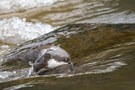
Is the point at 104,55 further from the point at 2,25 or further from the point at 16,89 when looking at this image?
the point at 2,25

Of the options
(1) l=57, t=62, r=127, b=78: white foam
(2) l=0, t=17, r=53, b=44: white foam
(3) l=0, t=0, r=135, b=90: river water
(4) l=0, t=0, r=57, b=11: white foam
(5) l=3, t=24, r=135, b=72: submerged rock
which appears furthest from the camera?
(4) l=0, t=0, r=57, b=11: white foam

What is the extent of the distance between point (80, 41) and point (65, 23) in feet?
10.7

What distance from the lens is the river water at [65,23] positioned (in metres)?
3.34

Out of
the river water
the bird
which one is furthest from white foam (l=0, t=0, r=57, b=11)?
the bird

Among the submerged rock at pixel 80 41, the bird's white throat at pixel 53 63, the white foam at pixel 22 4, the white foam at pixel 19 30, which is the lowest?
the bird's white throat at pixel 53 63

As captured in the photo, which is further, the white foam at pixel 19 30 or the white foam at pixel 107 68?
the white foam at pixel 19 30

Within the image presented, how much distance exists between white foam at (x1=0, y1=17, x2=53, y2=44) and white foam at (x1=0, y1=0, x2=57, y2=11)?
3.57 ft

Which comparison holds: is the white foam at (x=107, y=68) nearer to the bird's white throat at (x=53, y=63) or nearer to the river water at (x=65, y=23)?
the river water at (x=65, y=23)

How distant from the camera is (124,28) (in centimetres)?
510

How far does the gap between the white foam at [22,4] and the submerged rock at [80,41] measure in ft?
14.9

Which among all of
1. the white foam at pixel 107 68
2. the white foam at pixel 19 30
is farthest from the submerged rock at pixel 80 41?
the white foam at pixel 19 30

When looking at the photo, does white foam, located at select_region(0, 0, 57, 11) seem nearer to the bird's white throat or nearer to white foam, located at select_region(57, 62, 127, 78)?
the bird's white throat

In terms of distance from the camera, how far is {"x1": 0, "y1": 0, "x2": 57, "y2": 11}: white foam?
9796 mm

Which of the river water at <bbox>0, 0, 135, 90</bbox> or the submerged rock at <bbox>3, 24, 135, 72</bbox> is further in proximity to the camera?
the submerged rock at <bbox>3, 24, 135, 72</bbox>
